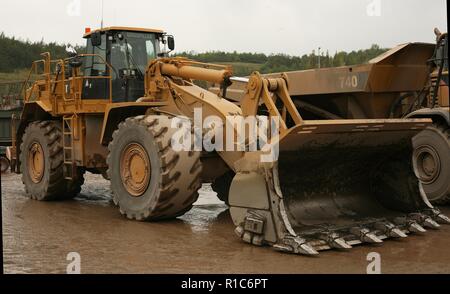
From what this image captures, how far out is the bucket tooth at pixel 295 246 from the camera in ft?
17.6

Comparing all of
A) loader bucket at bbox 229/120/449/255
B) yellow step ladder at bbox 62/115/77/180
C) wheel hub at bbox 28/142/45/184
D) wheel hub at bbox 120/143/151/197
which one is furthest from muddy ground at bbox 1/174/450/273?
wheel hub at bbox 28/142/45/184

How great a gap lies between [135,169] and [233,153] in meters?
1.48

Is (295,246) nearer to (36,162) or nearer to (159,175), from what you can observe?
(159,175)

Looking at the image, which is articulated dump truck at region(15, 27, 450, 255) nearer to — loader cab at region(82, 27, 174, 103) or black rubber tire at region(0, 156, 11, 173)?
loader cab at region(82, 27, 174, 103)

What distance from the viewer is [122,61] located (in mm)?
8758

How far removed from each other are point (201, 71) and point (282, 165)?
1.85 metres

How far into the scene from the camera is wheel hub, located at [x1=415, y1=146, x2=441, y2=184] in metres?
8.63

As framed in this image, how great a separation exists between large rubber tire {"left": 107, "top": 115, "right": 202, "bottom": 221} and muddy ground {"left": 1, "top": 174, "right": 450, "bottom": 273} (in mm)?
180

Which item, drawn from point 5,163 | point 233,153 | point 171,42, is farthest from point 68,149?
point 5,163

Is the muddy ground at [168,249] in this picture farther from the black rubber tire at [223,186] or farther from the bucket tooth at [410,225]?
the black rubber tire at [223,186]

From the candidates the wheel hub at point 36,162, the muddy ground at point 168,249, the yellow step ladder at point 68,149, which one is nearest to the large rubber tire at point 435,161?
the muddy ground at point 168,249

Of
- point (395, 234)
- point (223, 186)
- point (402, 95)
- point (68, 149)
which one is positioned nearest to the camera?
point (395, 234)

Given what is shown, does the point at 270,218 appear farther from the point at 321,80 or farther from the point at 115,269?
the point at 321,80

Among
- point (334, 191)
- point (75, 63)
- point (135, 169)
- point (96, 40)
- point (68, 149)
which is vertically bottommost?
point (334, 191)
